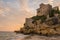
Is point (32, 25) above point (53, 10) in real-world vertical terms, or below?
below

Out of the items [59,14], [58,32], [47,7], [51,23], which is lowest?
[58,32]

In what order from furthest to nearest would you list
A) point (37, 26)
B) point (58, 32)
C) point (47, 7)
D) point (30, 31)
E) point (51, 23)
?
point (47, 7) < point (30, 31) < point (37, 26) < point (51, 23) < point (58, 32)

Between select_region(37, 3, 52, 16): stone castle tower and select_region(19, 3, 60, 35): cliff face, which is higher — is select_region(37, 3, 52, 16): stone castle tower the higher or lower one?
the higher one

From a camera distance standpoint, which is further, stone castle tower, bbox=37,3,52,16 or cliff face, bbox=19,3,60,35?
stone castle tower, bbox=37,3,52,16

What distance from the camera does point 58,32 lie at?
44.1 meters

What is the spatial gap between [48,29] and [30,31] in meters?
11.0

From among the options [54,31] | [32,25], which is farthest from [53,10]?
[54,31]

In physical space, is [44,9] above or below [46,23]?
above

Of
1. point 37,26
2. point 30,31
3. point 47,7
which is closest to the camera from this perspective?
point 37,26

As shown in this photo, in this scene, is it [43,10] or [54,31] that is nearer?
[54,31]

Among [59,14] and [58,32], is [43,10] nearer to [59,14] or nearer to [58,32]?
[59,14]

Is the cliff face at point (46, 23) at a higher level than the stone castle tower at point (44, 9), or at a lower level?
lower

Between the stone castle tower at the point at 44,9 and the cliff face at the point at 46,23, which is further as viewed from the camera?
the stone castle tower at the point at 44,9

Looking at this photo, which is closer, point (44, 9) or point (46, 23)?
point (46, 23)
